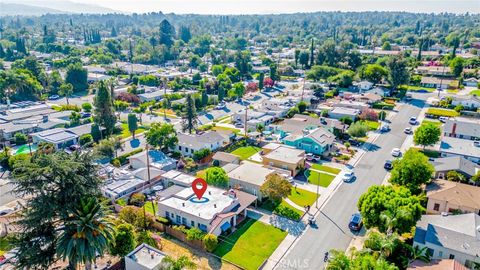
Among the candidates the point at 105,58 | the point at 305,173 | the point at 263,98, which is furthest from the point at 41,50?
the point at 305,173

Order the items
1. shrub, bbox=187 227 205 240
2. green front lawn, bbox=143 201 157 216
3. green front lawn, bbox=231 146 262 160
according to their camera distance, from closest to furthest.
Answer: shrub, bbox=187 227 205 240, green front lawn, bbox=143 201 157 216, green front lawn, bbox=231 146 262 160

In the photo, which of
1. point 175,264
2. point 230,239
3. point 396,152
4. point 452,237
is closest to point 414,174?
point 452,237

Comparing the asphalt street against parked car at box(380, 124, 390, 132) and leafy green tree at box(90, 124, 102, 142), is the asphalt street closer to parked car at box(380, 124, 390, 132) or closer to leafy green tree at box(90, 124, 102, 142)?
parked car at box(380, 124, 390, 132)

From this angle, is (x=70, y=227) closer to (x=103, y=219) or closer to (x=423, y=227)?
(x=103, y=219)

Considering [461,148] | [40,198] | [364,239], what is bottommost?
[364,239]

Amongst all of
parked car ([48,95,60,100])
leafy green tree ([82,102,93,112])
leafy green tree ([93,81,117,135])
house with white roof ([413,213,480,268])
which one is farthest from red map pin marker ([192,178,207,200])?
parked car ([48,95,60,100])
